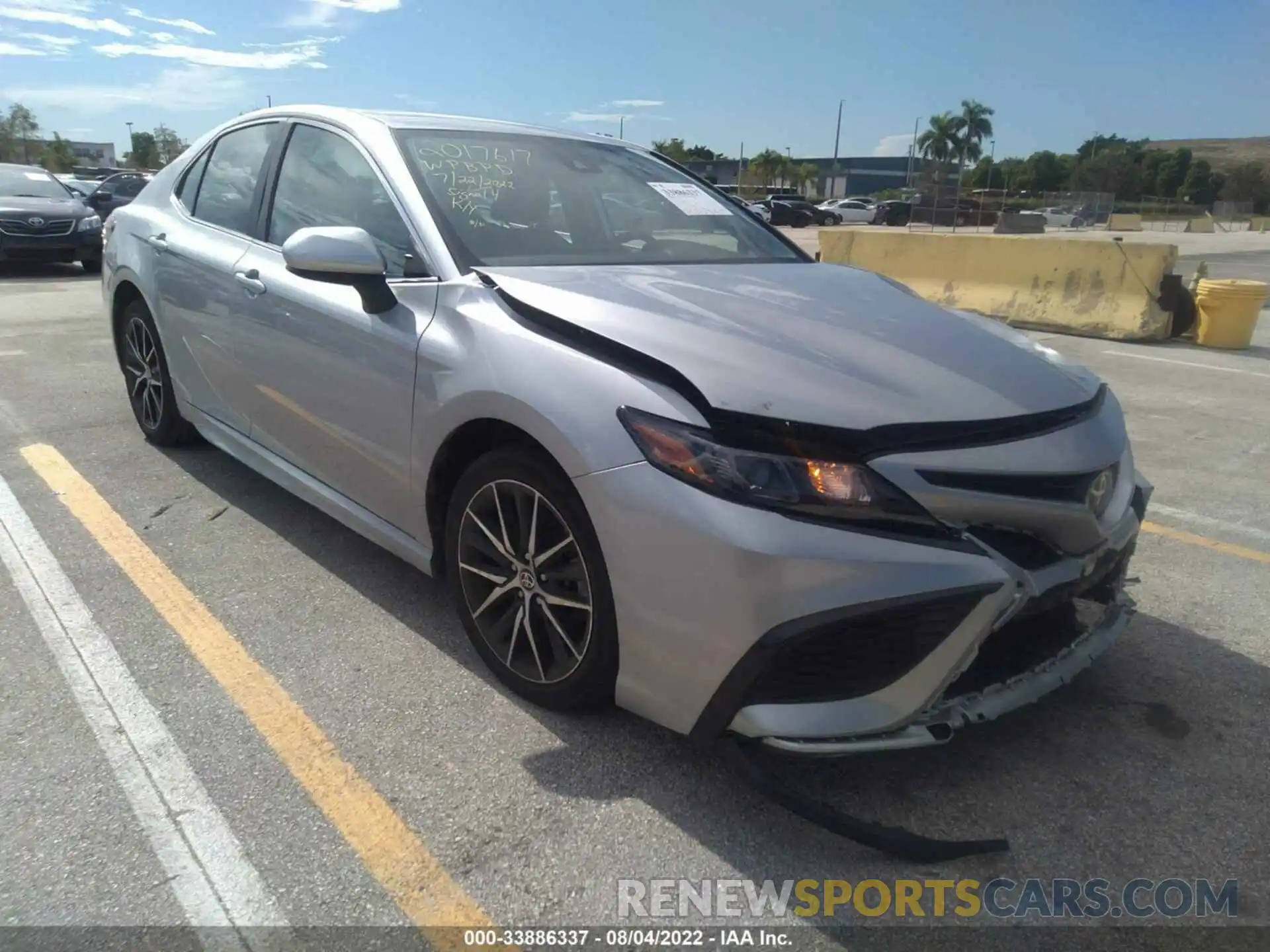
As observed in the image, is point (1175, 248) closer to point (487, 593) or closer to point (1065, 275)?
point (1065, 275)

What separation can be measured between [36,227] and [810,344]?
529 inches

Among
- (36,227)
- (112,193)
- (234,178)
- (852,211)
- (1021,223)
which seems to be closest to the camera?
(234,178)

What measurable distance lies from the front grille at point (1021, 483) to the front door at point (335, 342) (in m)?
1.50

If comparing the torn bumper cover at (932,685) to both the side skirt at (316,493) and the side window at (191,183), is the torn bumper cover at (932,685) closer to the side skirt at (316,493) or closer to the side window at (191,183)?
the side skirt at (316,493)

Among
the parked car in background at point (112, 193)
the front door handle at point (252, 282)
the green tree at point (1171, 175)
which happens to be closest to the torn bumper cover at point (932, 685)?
the front door handle at point (252, 282)

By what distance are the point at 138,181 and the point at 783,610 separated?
21.5 meters

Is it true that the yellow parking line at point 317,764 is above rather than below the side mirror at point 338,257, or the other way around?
below

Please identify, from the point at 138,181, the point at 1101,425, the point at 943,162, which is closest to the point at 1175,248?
the point at 1101,425

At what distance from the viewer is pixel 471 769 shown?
2416mm

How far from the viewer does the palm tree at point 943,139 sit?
325ft

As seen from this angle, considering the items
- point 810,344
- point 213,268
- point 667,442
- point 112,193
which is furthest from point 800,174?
point 667,442

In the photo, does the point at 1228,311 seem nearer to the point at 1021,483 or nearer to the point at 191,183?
the point at 1021,483

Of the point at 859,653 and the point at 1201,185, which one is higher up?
the point at 1201,185

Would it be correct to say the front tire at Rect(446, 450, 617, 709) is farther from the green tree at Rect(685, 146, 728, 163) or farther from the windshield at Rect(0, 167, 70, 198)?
the green tree at Rect(685, 146, 728, 163)
